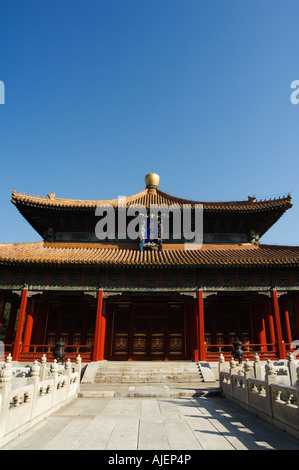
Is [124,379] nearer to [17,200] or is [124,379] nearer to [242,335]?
[242,335]

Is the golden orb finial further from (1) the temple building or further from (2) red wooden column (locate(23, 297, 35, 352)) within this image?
(2) red wooden column (locate(23, 297, 35, 352))

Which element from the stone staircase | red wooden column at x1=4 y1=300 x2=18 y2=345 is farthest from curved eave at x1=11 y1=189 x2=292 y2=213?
the stone staircase

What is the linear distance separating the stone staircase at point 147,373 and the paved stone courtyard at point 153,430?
394 cm

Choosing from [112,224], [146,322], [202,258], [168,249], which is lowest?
[146,322]

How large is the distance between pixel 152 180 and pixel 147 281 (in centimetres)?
952

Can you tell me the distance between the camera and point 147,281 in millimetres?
14047

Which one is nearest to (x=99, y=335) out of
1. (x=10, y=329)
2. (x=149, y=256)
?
(x=149, y=256)

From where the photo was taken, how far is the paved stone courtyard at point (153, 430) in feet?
14.1

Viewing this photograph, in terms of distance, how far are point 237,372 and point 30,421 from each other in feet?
20.4

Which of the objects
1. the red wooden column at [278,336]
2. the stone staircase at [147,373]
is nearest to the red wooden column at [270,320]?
the red wooden column at [278,336]

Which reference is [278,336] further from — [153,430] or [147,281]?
[153,430]

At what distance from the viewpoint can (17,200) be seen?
51.3 feet

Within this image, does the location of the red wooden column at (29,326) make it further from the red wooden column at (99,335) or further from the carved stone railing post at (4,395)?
the carved stone railing post at (4,395)
